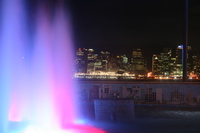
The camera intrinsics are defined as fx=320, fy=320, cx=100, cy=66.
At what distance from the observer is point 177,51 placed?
22156 millimetres

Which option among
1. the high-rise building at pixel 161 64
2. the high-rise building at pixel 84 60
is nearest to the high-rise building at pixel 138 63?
the high-rise building at pixel 161 64

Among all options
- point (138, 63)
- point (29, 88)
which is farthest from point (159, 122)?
point (138, 63)

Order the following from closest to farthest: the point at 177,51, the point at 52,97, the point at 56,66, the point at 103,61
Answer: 1. the point at 52,97
2. the point at 56,66
3. the point at 177,51
4. the point at 103,61

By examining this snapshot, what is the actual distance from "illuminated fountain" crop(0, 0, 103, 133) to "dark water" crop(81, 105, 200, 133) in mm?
668

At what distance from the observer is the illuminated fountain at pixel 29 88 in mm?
9703

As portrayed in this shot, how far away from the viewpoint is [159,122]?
10141 mm

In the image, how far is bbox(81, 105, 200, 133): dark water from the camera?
29.4 feet

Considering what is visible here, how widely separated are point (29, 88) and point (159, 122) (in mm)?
5484

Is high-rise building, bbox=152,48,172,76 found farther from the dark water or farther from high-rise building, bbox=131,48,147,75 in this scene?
the dark water

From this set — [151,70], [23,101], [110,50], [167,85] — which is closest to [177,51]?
[151,70]

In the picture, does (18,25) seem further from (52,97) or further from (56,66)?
(56,66)

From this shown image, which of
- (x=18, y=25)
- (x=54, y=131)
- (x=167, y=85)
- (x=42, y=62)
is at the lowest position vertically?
(x=54, y=131)

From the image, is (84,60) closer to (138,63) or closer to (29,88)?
(138,63)

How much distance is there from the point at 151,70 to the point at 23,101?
13547 millimetres
